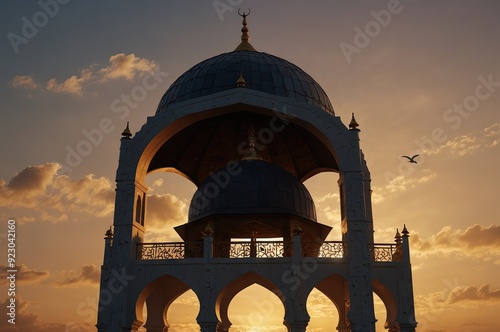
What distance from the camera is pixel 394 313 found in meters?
22.2

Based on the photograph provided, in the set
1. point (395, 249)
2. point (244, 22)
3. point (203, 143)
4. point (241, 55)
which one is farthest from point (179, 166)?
point (395, 249)

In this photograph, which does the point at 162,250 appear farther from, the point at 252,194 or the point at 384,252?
the point at 384,252

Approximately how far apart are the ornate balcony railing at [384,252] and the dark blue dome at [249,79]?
8644 mm

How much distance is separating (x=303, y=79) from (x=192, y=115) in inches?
301

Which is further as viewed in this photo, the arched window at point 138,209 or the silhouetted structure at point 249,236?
the arched window at point 138,209

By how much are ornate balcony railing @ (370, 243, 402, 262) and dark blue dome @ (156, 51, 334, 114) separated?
8.64 m

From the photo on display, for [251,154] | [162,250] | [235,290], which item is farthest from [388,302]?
[162,250]

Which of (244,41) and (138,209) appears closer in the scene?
(138,209)

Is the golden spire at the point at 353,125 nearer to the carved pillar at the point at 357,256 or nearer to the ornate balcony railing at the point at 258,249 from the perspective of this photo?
the carved pillar at the point at 357,256

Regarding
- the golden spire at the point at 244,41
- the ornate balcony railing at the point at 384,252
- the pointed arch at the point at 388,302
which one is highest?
the golden spire at the point at 244,41

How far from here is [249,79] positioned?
1120 inches

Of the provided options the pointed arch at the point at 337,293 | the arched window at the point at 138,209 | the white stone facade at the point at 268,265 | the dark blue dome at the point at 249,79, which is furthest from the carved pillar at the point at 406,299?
the arched window at the point at 138,209

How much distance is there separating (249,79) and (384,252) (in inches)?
431

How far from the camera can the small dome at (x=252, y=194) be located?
2406cm
